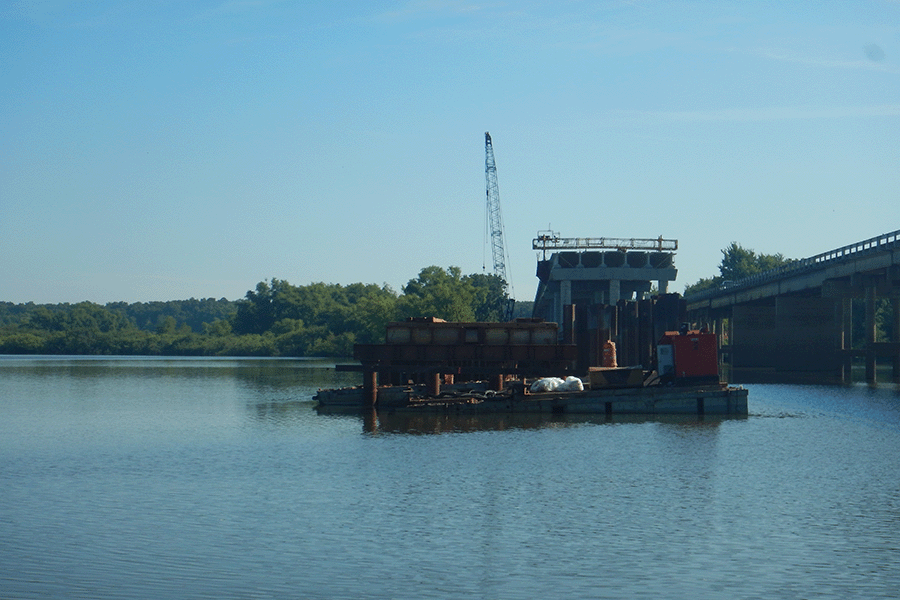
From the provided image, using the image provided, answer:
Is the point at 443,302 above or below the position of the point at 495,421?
above

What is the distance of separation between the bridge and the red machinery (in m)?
34.8

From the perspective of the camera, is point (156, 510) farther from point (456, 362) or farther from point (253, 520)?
point (456, 362)

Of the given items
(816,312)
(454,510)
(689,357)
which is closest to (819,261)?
(816,312)

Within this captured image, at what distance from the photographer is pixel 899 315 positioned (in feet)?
314

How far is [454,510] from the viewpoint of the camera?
27.1 m

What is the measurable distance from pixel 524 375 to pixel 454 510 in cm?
3045

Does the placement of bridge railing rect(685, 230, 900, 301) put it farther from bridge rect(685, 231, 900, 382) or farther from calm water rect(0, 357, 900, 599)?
calm water rect(0, 357, 900, 599)

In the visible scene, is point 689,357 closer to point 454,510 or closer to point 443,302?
point 454,510

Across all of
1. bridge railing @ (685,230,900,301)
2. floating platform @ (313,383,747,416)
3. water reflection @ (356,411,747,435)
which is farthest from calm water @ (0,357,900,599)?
bridge railing @ (685,230,900,301)

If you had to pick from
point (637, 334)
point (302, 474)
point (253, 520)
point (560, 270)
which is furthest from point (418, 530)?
point (560, 270)

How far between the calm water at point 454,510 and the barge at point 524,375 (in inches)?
68.0

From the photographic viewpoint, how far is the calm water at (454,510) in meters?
19.9

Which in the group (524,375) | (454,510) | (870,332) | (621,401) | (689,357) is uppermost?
(870,332)

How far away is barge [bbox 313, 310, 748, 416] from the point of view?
5216cm
